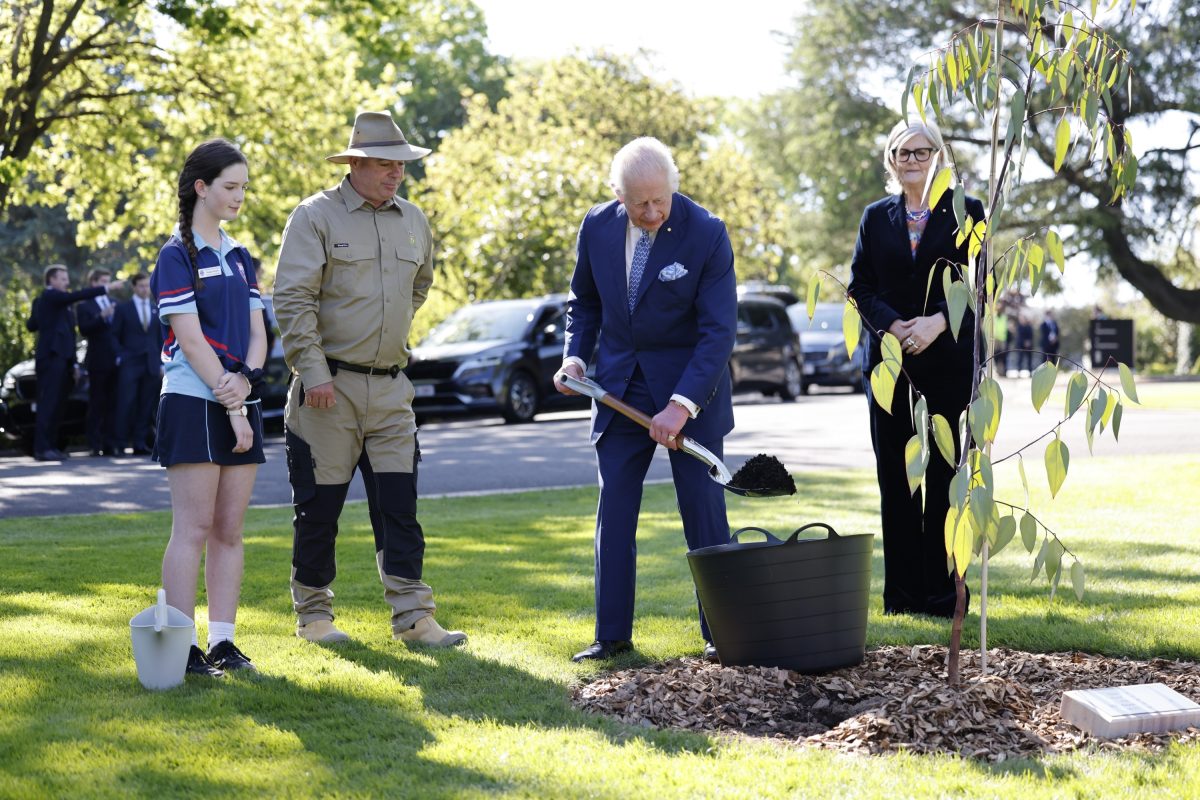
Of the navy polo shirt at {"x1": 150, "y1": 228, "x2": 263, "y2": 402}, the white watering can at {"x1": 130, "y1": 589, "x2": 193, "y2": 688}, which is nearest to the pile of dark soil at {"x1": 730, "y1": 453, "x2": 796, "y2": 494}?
the navy polo shirt at {"x1": 150, "y1": 228, "x2": 263, "y2": 402}

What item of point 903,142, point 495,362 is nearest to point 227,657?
point 903,142

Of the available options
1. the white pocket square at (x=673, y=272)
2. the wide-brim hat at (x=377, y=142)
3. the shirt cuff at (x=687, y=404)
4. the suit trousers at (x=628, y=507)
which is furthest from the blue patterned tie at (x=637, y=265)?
the wide-brim hat at (x=377, y=142)

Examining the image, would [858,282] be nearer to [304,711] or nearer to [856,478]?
[304,711]

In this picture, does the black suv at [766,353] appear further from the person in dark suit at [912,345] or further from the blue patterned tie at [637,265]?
the blue patterned tie at [637,265]

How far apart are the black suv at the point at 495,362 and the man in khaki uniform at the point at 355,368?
13.1 metres

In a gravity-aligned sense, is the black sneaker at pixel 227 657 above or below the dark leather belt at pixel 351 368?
below

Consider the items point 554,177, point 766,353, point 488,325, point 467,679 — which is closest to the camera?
point 467,679

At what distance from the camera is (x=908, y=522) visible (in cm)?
615

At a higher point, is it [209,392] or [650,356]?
[650,356]

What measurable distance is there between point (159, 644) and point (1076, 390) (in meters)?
3.12

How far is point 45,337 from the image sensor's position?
1546 centimetres

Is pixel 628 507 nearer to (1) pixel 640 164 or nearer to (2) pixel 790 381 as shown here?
(1) pixel 640 164

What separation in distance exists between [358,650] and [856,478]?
7.04 m

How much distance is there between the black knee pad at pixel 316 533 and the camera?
5773 mm
